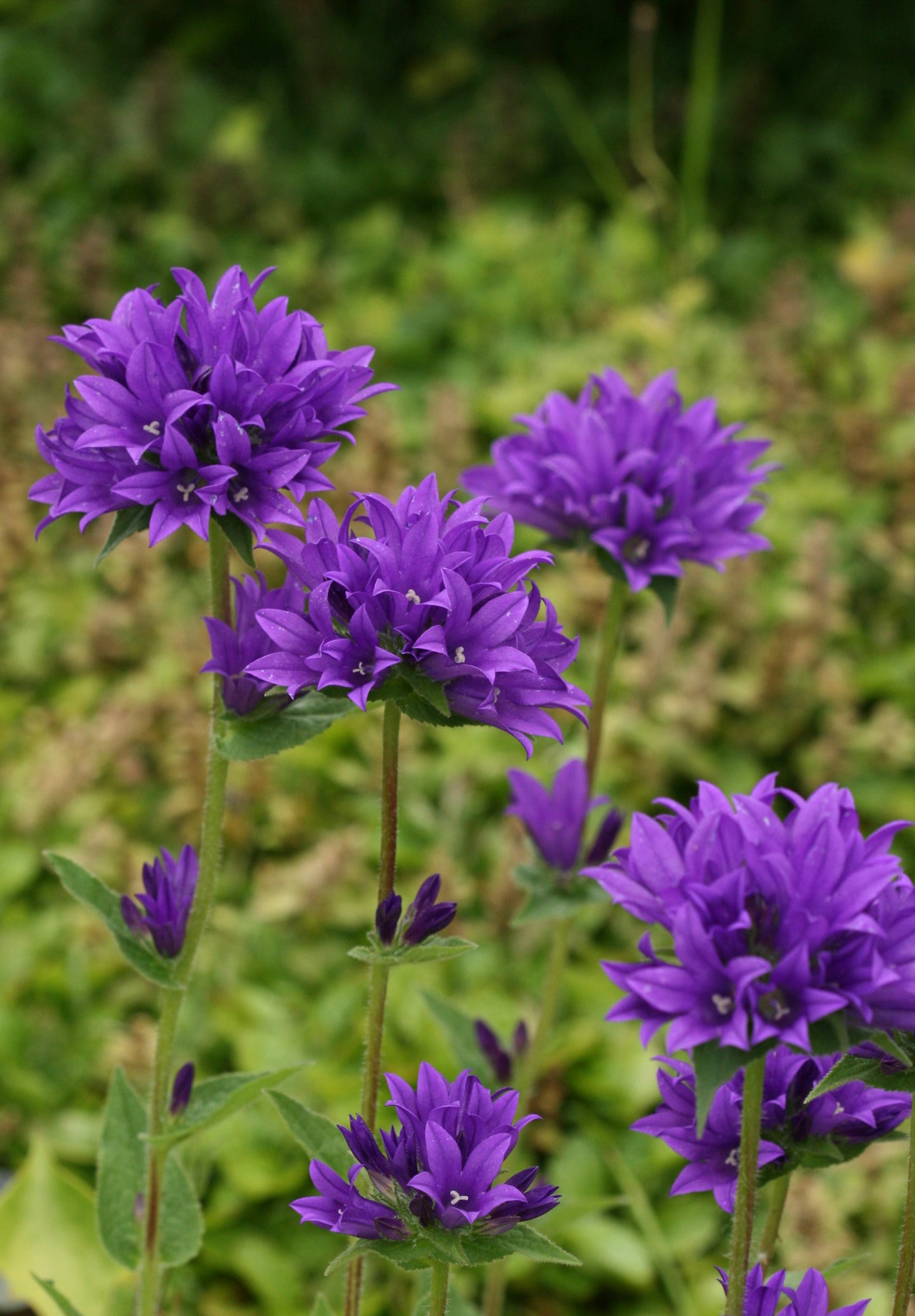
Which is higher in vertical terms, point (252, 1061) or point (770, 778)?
point (770, 778)

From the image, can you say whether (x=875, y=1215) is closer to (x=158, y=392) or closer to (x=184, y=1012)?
(x=184, y=1012)

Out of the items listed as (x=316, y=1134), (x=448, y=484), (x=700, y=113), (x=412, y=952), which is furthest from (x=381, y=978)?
(x=700, y=113)

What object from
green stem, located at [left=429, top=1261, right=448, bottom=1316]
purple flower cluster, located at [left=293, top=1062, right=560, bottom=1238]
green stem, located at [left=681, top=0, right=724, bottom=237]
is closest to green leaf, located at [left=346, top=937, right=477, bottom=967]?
purple flower cluster, located at [left=293, top=1062, right=560, bottom=1238]

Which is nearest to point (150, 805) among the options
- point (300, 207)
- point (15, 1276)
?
point (15, 1276)

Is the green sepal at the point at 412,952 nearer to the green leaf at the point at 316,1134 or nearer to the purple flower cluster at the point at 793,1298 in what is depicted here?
the green leaf at the point at 316,1134

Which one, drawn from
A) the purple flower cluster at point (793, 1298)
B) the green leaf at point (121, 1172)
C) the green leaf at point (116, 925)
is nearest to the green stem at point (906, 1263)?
the purple flower cluster at point (793, 1298)

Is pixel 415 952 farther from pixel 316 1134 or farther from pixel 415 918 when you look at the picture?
pixel 316 1134

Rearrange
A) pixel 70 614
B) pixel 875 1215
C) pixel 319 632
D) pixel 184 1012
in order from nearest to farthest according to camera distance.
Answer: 1. pixel 319 632
2. pixel 875 1215
3. pixel 184 1012
4. pixel 70 614
